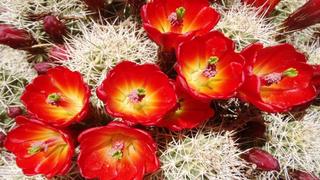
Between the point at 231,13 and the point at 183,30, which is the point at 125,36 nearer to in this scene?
the point at 183,30

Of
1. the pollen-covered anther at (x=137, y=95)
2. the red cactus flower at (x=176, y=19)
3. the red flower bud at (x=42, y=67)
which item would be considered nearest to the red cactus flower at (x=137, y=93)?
the pollen-covered anther at (x=137, y=95)

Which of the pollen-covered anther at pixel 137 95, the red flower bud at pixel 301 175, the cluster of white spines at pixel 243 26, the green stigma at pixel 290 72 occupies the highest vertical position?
the cluster of white spines at pixel 243 26

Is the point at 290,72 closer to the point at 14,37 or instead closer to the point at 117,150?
the point at 117,150

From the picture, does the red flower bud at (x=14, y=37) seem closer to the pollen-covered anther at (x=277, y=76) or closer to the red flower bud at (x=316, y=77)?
the pollen-covered anther at (x=277, y=76)

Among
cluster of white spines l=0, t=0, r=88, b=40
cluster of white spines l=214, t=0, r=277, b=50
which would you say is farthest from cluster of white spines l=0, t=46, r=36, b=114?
cluster of white spines l=214, t=0, r=277, b=50

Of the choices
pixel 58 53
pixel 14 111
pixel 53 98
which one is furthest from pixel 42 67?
pixel 53 98

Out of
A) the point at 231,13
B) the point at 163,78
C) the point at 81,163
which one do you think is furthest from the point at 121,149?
→ the point at 231,13
